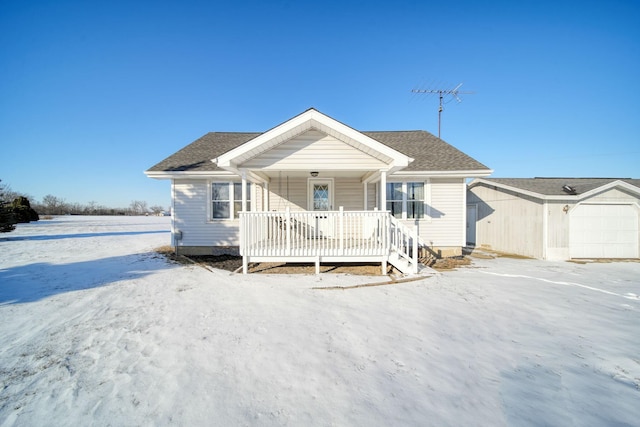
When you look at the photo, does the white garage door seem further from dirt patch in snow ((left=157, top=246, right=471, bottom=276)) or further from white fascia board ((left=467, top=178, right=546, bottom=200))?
dirt patch in snow ((left=157, top=246, right=471, bottom=276))

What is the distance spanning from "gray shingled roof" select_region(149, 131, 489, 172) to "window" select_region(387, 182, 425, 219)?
0.74m

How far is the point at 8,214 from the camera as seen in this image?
1538cm

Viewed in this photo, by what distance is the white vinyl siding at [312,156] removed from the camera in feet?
23.5

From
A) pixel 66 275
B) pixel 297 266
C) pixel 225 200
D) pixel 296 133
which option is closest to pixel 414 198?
pixel 297 266

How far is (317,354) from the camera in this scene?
3150mm

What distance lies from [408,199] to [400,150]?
258cm

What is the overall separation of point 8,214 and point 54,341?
1938 centimetres

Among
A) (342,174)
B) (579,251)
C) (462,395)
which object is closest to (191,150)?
(342,174)

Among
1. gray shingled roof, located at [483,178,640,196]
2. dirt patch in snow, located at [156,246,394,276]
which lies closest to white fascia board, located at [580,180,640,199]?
gray shingled roof, located at [483,178,640,196]

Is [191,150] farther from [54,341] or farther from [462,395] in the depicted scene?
[462,395]

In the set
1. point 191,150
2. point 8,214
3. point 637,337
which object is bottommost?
point 637,337

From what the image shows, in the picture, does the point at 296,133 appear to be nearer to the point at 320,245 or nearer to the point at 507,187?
the point at 320,245

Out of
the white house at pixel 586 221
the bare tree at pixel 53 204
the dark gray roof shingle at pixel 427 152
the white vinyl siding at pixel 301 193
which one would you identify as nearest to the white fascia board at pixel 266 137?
the dark gray roof shingle at pixel 427 152

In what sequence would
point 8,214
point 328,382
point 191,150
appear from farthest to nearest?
1. point 8,214
2. point 191,150
3. point 328,382
